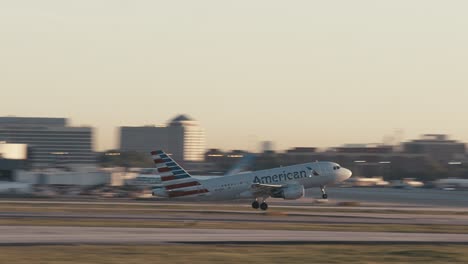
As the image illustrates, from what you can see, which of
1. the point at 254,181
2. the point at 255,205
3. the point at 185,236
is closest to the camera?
the point at 185,236

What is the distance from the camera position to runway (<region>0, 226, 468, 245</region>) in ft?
153

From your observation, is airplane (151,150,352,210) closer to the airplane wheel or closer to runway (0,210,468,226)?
the airplane wheel

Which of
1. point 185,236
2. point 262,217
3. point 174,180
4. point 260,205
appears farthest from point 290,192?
point 185,236

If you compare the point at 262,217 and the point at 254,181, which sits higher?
the point at 254,181

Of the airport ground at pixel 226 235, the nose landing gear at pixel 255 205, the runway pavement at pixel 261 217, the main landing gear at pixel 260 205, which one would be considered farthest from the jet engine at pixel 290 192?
the runway pavement at pixel 261 217

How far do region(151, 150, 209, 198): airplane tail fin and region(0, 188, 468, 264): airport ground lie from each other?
5.61 ft

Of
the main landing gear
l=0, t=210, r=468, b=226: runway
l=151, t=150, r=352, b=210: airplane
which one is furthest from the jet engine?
l=0, t=210, r=468, b=226: runway

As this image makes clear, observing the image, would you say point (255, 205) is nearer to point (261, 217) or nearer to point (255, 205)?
point (255, 205)

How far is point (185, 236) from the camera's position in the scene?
49969 mm

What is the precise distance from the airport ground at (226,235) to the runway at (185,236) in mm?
53

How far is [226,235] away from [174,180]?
1234 inches

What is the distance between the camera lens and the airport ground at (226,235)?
Answer: 40.0 metres

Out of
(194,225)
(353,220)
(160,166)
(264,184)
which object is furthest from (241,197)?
(194,225)

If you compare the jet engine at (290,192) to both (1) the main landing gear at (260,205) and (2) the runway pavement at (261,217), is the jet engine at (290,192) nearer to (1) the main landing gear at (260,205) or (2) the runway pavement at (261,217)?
(1) the main landing gear at (260,205)
